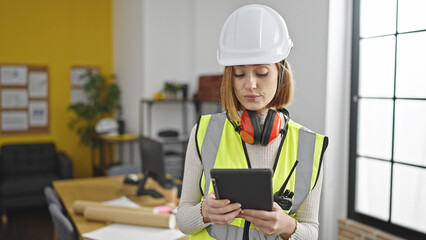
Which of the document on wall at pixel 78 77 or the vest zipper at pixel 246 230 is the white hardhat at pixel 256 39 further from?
the document on wall at pixel 78 77

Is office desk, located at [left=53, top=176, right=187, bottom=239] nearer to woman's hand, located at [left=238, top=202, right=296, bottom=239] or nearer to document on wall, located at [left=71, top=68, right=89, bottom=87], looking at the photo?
woman's hand, located at [left=238, top=202, right=296, bottom=239]

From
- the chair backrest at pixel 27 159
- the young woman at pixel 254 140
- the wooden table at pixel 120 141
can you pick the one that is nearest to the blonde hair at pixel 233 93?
the young woman at pixel 254 140

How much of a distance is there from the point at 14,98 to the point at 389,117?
4901 millimetres

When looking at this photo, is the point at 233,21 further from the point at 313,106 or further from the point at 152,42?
the point at 152,42

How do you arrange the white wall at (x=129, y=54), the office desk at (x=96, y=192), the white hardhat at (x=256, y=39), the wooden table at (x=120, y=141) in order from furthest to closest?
the white wall at (x=129, y=54) → the wooden table at (x=120, y=141) → the office desk at (x=96, y=192) → the white hardhat at (x=256, y=39)

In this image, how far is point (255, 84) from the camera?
1.10 metres

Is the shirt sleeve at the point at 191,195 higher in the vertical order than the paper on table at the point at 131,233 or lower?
higher

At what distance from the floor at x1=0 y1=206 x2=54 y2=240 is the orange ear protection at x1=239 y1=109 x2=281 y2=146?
142 inches

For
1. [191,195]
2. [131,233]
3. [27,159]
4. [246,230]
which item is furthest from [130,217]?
[27,159]

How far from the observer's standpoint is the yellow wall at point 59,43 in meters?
5.43

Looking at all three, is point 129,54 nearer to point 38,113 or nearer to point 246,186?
point 38,113

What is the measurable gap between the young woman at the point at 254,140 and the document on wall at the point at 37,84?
16.5 feet

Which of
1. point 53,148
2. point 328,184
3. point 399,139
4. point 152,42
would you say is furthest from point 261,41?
point 53,148

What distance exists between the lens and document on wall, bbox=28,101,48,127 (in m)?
5.59
